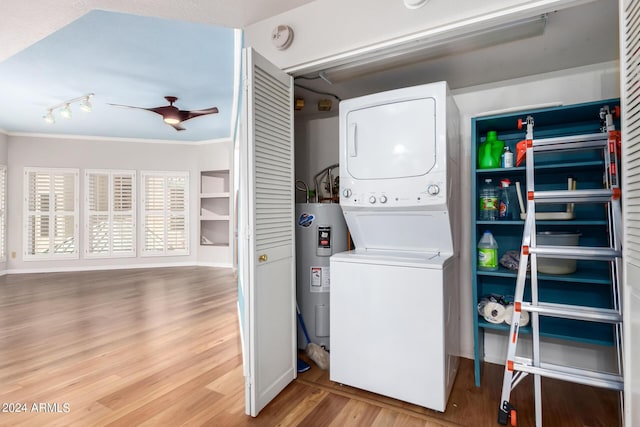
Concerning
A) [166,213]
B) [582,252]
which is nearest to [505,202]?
[582,252]

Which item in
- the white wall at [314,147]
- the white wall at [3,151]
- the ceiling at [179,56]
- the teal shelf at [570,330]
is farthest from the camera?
the white wall at [3,151]

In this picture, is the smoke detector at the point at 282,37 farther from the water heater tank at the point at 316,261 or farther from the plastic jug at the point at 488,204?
the plastic jug at the point at 488,204

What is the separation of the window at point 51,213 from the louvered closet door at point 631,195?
25.5 feet

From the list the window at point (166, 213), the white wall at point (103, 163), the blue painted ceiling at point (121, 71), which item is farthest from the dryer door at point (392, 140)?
the window at point (166, 213)

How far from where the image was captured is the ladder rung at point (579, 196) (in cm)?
158

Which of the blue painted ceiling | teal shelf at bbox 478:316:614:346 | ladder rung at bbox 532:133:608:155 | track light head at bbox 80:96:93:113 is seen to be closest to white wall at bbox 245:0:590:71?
ladder rung at bbox 532:133:608:155

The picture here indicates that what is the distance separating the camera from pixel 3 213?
19.1 feet

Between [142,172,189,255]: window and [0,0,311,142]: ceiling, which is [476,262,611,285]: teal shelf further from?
[142,172,189,255]: window

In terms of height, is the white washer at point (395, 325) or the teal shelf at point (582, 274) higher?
the teal shelf at point (582, 274)

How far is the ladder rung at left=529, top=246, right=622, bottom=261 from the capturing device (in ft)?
4.97

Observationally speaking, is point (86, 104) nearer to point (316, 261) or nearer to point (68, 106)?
point (68, 106)

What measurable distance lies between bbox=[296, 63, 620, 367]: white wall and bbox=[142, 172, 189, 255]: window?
19.3 feet

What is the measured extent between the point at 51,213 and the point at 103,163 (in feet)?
4.33

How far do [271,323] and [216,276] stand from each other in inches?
161
